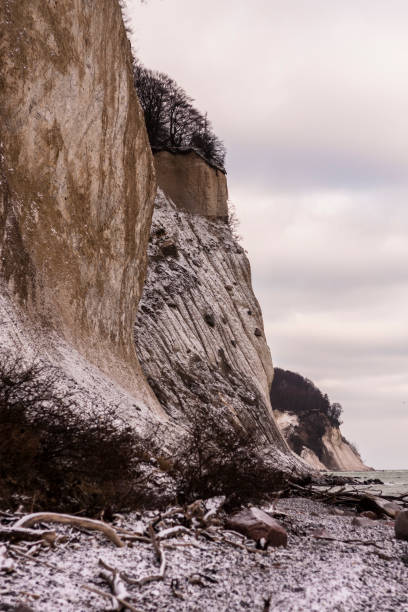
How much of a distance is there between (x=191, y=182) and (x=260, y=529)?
24230mm

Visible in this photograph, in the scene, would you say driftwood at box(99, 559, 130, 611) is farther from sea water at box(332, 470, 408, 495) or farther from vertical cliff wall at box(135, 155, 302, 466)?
vertical cliff wall at box(135, 155, 302, 466)

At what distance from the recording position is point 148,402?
15438 mm

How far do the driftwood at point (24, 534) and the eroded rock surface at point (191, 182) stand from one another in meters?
24.0

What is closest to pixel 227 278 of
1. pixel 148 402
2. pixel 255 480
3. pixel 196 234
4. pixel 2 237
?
pixel 196 234

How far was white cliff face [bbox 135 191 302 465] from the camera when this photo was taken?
20.3 m

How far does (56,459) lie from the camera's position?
18.2 feet

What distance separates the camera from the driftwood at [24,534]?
3.87m

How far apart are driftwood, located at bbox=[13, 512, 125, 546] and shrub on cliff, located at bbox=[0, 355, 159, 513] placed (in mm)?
443

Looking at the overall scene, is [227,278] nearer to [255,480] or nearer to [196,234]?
[196,234]

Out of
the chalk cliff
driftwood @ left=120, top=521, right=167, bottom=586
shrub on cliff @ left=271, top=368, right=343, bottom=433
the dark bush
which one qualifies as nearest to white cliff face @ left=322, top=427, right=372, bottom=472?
shrub on cliff @ left=271, top=368, right=343, bottom=433

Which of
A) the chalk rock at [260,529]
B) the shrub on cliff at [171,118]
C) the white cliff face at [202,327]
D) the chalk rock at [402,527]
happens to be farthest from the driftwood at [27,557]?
the shrub on cliff at [171,118]

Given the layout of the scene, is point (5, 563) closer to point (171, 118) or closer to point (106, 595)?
point (106, 595)

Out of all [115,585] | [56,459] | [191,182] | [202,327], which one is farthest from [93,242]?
[191,182]

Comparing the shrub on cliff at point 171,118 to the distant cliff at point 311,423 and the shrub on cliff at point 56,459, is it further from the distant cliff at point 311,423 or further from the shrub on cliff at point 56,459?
the distant cliff at point 311,423
